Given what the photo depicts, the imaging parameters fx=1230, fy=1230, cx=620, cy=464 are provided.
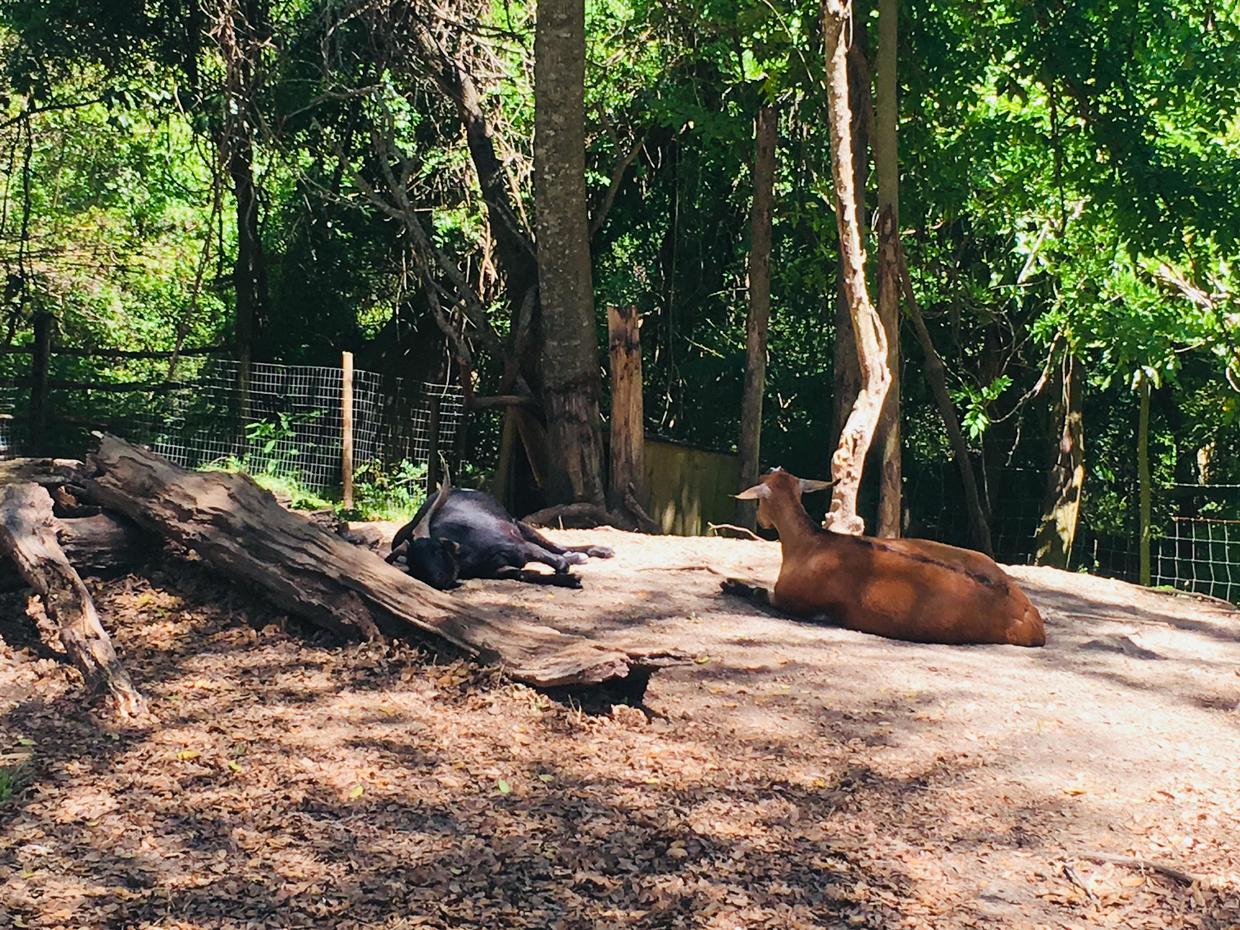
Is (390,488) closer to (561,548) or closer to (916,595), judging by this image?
(561,548)

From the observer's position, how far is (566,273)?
9719 millimetres

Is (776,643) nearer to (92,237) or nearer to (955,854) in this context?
(955,854)

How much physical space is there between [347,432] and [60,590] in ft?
25.5

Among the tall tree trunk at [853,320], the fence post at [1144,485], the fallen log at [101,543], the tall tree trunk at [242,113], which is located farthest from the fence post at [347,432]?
the fence post at [1144,485]

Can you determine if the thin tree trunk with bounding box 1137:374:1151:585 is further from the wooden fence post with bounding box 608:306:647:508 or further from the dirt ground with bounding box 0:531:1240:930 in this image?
the dirt ground with bounding box 0:531:1240:930

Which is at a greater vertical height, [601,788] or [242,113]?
[242,113]

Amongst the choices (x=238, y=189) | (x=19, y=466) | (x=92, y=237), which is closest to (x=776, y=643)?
(x=19, y=466)

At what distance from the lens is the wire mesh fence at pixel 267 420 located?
508 inches

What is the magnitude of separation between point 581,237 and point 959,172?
404cm

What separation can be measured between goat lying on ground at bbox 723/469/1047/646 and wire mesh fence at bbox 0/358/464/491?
24.3ft

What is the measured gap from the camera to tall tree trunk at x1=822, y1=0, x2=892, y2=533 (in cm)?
806

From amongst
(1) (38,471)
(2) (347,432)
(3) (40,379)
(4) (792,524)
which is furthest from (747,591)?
(3) (40,379)

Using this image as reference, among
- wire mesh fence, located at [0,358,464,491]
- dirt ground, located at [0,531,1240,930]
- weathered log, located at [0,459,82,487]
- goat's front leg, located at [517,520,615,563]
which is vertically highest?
wire mesh fence, located at [0,358,464,491]

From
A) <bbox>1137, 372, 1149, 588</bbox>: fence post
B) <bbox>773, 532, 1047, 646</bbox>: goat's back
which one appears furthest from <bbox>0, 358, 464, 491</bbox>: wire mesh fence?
<bbox>773, 532, 1047, 646</bbox>: goat's back
